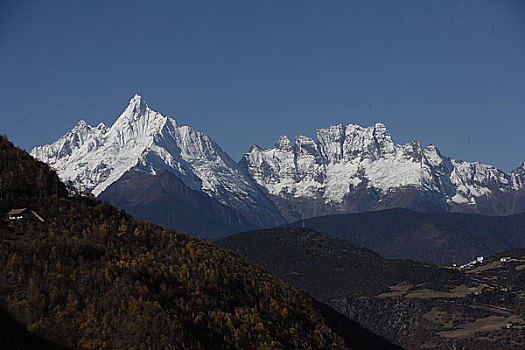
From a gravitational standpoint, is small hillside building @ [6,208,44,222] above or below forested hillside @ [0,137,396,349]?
above

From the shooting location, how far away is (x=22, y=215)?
7490 inches

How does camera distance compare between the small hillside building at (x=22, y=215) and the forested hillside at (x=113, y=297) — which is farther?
the small hillside building at (x=22, y=215)

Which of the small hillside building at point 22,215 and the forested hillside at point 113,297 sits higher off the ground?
the small hillside building at point 22,215

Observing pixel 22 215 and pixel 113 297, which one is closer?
pixel 113 297

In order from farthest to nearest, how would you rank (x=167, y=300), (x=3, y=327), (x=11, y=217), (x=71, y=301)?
(x=11, y=217)
(x=167, y=300)
(x=71, y=301)
(x=3, y=327)

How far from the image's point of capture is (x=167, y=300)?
174m

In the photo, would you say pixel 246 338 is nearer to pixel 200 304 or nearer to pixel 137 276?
pixel 200 304

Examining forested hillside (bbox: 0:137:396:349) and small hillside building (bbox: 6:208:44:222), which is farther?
small hillside building (bbox: 6:208:44:222)

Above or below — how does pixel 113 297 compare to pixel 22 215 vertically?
below

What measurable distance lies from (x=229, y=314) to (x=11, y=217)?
59.8 meters

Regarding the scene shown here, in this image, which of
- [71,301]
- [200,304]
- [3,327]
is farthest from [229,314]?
[3,327]

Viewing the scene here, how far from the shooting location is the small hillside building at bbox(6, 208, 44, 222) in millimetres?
189250

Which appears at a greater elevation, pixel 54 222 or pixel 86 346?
pixel 54 222

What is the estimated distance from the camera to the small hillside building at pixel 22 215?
621 ft
